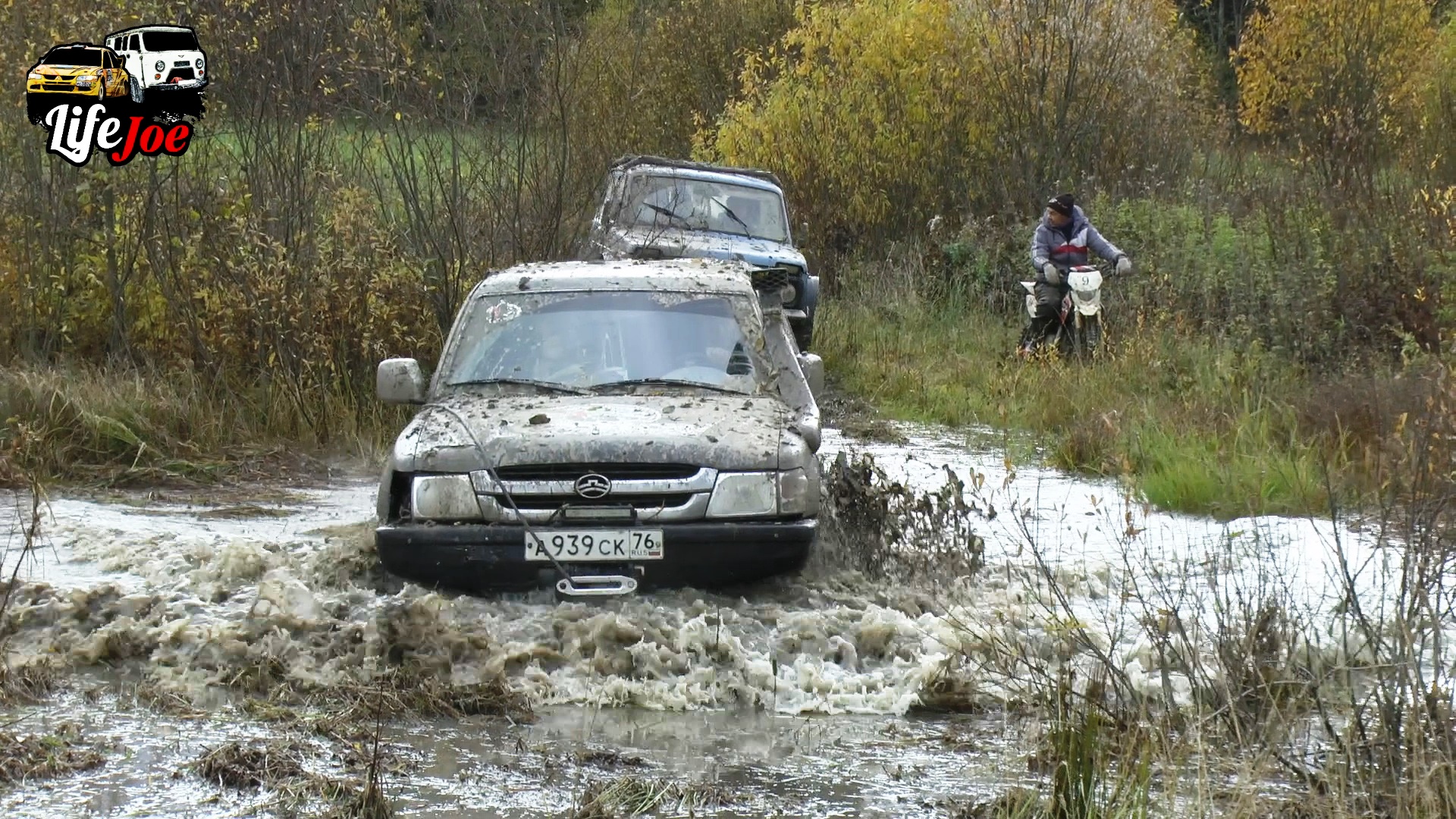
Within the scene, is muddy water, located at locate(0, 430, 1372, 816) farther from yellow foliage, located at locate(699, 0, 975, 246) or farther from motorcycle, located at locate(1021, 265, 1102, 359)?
yellow foliage, located at locate(699, 0, 975, 246)

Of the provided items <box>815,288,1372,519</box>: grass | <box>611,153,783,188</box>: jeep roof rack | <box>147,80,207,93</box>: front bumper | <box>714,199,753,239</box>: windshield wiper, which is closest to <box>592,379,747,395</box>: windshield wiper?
<box>815,288,1372,519</box>: grass

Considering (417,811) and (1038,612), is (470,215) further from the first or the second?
(417,811)

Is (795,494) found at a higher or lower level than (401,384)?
lower

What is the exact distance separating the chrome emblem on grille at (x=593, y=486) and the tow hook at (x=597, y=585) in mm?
331

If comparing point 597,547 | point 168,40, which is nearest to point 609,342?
point 597,547

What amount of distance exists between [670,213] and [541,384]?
9.42 meters

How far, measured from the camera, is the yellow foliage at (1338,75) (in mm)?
19391

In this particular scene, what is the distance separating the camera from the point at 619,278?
8867 millimetres

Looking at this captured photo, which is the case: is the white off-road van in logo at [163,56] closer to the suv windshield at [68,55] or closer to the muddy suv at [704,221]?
the suv windshield at [68,55]

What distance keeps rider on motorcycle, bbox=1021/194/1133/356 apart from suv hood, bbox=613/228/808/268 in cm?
281

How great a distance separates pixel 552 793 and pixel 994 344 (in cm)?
1321

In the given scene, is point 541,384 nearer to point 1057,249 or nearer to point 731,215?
point 1057,249

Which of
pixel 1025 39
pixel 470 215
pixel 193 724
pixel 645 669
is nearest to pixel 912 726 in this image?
pixel 645 669

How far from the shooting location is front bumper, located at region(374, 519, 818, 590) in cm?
719
